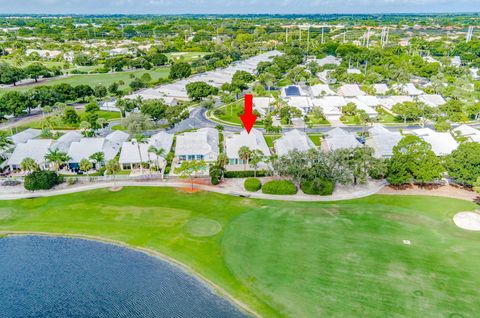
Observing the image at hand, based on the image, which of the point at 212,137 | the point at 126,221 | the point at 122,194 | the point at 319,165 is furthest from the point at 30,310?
the point at 212,137

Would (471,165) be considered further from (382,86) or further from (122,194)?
(382,86)

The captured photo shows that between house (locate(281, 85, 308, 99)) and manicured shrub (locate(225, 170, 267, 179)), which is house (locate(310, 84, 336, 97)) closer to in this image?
house (locate(281, 85, 308, 99))

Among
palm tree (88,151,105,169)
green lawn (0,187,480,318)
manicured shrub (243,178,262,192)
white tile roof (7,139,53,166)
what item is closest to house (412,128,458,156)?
green lawn (0,187,480,318)

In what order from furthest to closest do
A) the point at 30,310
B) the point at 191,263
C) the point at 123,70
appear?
the point at 123,70, the point at 191,263, the point at 30,310

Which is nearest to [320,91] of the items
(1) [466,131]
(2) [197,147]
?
(1) [466,131]

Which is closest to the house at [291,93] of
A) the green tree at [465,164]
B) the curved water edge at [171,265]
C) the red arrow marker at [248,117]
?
the red arrow marker at [248,117]

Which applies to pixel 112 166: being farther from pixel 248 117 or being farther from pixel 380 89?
pixel 380 89

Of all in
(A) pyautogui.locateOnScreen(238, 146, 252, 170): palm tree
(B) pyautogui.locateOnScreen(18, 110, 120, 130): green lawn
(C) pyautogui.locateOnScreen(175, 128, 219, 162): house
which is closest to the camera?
(A) pyautogui.locateOnScreen(238, 146, 252, 170): palm tree
